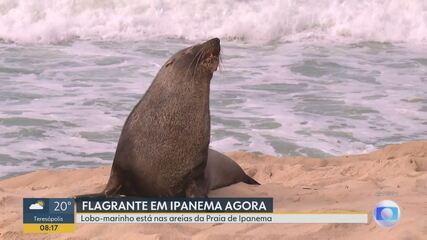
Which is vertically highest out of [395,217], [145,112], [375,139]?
[145,112]

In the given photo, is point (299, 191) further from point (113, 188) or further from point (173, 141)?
point (113, 188)

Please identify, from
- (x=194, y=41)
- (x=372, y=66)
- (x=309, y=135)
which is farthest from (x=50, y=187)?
(x=194, y=41)

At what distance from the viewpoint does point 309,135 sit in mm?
7941

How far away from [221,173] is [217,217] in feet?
3.57

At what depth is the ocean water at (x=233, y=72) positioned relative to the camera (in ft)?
25.3

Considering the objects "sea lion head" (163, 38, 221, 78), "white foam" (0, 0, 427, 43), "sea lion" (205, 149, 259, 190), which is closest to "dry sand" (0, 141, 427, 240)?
"sea lion" (205, 149, 259, 190)

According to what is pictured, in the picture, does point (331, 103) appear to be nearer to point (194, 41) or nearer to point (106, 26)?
point (194, 41)

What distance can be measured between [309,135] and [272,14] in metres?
8.76

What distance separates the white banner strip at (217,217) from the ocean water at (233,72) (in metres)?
2.46

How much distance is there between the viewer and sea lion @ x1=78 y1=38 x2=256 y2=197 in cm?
462

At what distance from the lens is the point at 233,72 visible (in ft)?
38.1

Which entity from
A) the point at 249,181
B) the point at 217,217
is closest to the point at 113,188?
the point at 217,217

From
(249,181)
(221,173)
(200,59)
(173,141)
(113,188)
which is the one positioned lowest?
(249,181)

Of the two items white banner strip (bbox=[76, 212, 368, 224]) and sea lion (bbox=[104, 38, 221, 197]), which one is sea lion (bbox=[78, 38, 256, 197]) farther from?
white banner strip (bbox=[76, 212, 368, 224])
